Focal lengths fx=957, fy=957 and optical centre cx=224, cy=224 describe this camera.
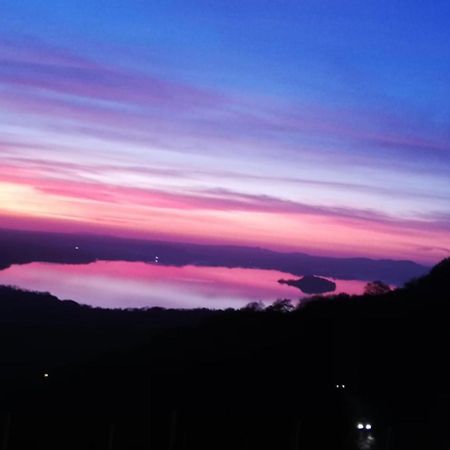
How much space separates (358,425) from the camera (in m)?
15.4

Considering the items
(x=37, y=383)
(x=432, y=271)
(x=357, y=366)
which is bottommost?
(x=37, y=383)

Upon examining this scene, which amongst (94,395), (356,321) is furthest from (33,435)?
(356,321)

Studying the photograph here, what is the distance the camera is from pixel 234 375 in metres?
28.5

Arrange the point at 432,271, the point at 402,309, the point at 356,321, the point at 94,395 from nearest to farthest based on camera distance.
Answer: the point at 94,395, the point at 356,321, the point at 402,309, the point at 432,271

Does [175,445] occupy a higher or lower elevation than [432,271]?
lower

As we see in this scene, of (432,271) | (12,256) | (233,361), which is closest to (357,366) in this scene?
(233,361)

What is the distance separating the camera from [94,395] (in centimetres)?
2627

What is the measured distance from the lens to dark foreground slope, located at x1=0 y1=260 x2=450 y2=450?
1477cm

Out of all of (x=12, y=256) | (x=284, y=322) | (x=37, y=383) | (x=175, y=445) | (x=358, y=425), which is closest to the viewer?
(x=175, y=445)

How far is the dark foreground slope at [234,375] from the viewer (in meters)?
14.8

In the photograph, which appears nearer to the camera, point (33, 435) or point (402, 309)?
point (33, 435)

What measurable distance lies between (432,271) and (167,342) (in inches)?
576

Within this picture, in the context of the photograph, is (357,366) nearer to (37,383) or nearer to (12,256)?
(37,383)

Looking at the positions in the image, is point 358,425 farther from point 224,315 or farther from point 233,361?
point 224,315
